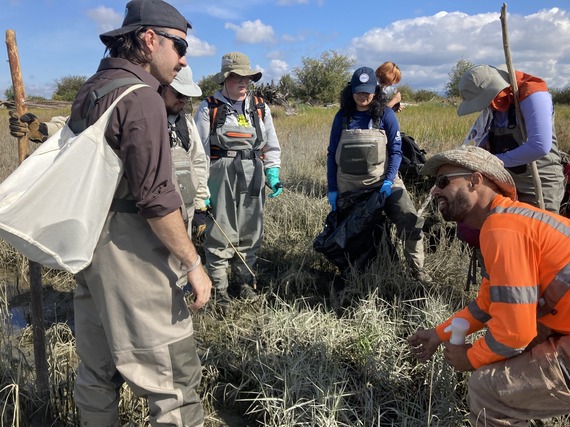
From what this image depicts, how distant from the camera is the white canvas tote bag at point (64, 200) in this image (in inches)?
61.9

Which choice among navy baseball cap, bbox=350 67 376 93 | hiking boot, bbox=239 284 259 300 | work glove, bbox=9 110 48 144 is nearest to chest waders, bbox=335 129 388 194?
navy baseball cap, bbox=350 67 376 93

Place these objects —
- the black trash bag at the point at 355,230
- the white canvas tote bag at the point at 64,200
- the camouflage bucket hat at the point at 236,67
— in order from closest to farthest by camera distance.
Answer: the white canvas tote bag at the point at 64,200 → the camouflage bucket hat at the point at 236,67 → the black trash bag at the point at 355,230

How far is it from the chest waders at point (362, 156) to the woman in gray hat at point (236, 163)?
1.80ft

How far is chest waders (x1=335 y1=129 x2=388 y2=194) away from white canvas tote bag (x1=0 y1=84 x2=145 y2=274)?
7.73ft

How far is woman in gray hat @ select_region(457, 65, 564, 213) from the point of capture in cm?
279

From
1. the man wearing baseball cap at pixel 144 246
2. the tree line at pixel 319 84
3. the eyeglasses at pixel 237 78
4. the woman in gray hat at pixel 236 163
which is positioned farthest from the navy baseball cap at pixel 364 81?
the tree line at pixel 319 84

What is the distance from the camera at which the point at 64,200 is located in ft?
5.23

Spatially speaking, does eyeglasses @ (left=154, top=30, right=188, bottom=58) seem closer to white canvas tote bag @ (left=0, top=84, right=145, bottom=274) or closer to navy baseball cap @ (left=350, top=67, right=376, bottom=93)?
white canvas tote bag @ (left=0, top=84, right=145, bottom=274)

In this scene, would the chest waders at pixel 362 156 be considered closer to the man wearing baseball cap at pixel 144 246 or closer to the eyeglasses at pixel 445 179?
the eyeglasses at pixel 445 179

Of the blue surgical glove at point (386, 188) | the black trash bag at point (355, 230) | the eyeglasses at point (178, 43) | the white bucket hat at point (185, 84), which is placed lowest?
the black trash bag at point (355, 230)

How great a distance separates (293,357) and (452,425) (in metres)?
0.90

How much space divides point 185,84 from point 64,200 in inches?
55.8

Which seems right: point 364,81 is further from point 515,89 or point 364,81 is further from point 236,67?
point 515,89

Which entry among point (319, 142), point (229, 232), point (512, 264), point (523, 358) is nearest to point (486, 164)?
point (512, 264)
